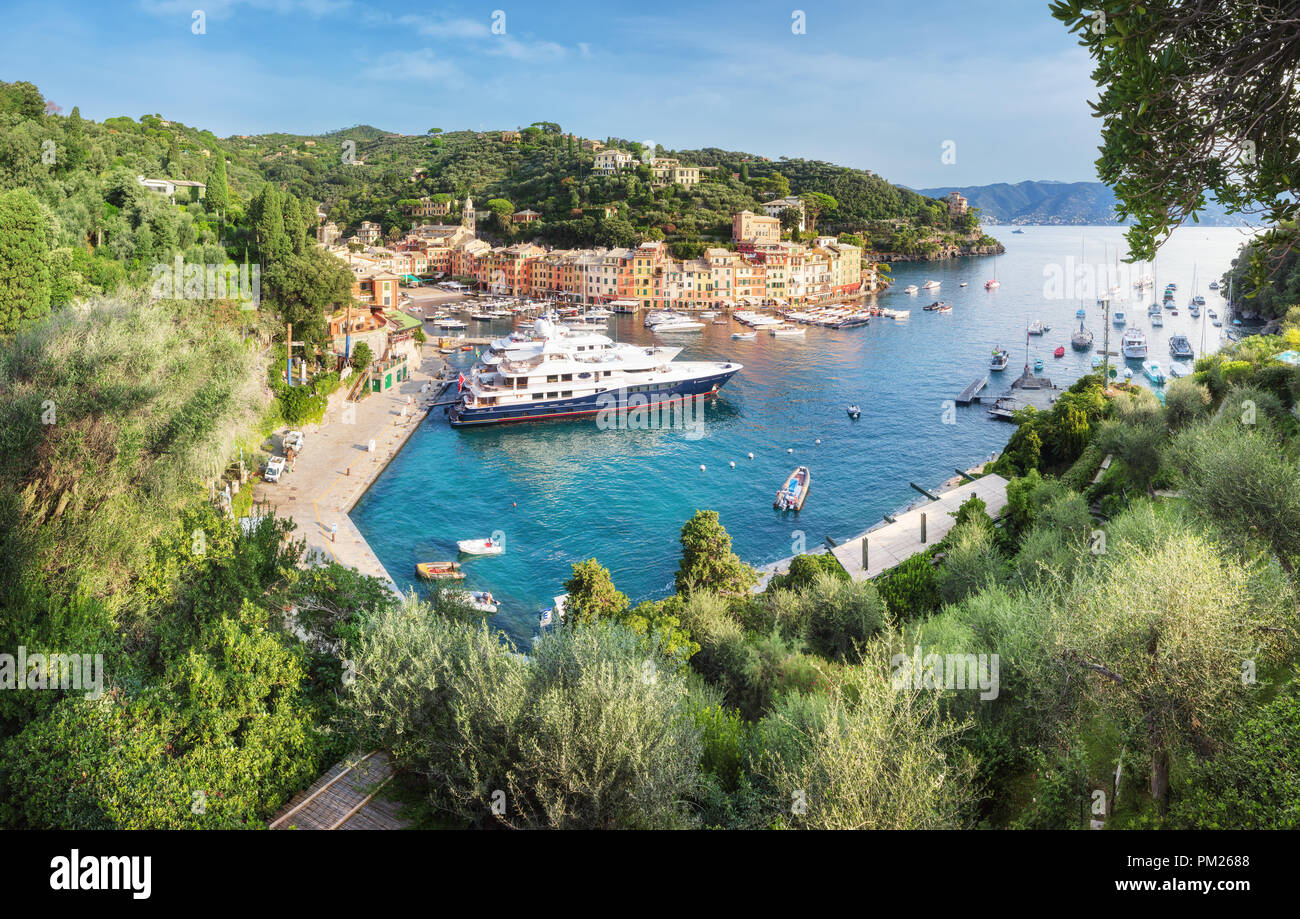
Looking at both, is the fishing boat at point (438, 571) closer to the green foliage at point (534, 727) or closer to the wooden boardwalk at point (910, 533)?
the wooden boardwalk at point (910, 533)

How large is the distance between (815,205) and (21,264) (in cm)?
7474

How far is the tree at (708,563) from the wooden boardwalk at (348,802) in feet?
25.0

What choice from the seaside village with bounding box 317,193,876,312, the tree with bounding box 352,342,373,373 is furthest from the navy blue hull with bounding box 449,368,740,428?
the seaside village with bounding box 317,193,876,312

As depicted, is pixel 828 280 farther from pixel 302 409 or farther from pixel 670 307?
pixel 302 409

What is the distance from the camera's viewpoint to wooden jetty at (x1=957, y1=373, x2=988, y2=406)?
30.2 m

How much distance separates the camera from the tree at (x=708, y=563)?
13.3 m

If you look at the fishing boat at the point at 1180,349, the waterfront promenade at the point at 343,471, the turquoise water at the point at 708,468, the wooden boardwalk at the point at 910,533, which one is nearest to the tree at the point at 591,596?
the turquoise water at the point at 708,468

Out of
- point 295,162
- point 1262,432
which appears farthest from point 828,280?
point 295,162

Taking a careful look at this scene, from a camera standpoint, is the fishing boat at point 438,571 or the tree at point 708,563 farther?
the fishing boat at point 438,571

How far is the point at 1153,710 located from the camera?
191 inches

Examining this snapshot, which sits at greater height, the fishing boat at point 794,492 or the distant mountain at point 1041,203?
the distant mountain at point 1041,203

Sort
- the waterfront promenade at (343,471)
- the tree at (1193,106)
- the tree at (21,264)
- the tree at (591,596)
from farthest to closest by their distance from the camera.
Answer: the waterfront promenade at (343,471) < the tree at (21,264) < the tree at (591,596) < the tree at (1193,106)

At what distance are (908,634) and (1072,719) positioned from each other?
3015mm
